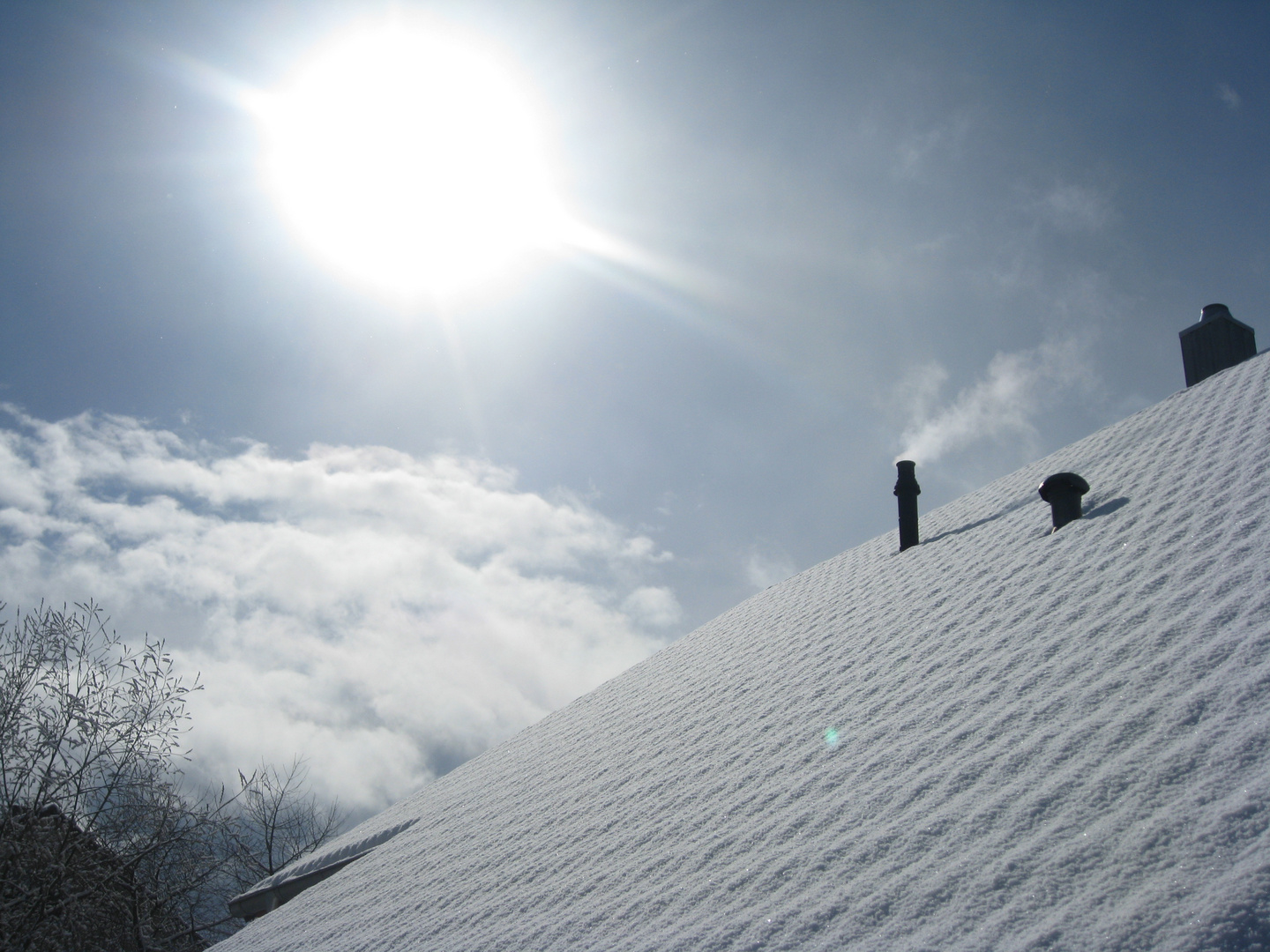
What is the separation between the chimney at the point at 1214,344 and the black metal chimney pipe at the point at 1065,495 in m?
2.59

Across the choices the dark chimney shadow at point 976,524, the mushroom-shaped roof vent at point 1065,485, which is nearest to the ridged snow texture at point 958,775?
the dark chimney shadow at point 976,524

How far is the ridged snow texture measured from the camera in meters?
1.82

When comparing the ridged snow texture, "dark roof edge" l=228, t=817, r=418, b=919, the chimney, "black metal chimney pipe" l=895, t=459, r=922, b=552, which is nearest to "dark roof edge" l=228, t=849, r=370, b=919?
"dark roof edge" l=228, t=817, r=418, b=919

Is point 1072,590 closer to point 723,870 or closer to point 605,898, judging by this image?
point 723,870

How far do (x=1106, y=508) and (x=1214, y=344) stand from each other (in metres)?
3.04

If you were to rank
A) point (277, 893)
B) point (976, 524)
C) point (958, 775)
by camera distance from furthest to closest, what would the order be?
point (277, 893) → point (976, 524) → point (958, 775)

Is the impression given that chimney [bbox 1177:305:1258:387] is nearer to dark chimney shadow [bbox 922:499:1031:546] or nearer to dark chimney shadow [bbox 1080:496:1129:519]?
dark chimney shadow [bbox 922:499:1031:546]

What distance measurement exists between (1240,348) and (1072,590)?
4364mm

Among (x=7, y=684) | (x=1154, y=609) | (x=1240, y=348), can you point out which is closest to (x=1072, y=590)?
(x=1154, y=609)

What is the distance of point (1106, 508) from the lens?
452cm

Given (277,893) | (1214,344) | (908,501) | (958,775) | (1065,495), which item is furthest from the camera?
(277,893)

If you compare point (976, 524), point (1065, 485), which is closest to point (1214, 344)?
point (976, 524)

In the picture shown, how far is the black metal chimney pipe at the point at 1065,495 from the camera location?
15.4ft

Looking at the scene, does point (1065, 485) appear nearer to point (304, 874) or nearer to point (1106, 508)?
point (1106, 508)
